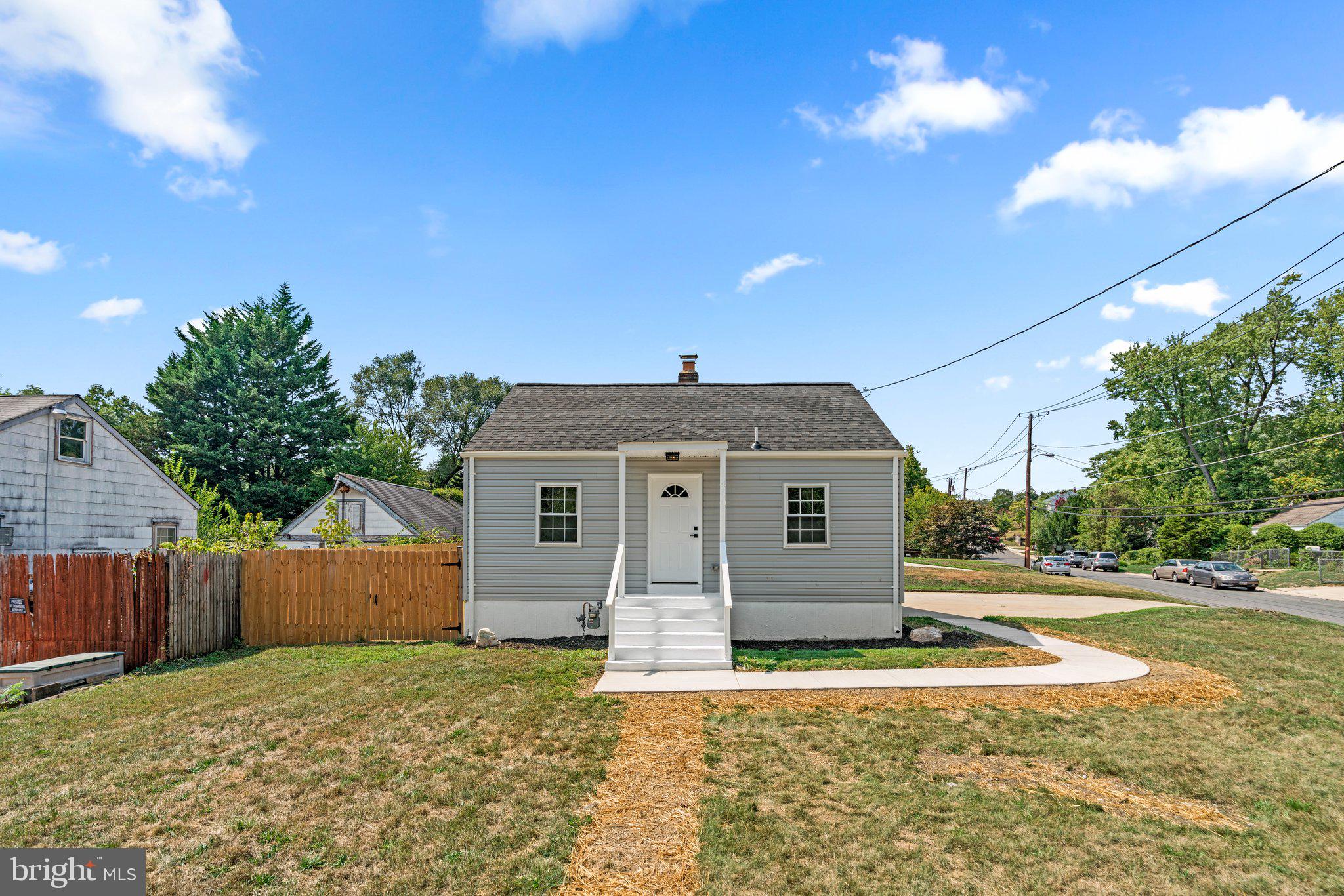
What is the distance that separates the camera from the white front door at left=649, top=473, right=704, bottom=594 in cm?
1299

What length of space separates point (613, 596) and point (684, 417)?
491 centimetres

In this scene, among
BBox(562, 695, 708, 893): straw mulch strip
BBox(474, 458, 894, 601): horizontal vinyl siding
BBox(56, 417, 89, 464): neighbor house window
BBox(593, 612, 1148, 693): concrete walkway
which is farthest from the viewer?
BBox(56, 417, 89, 464): neighbor house window

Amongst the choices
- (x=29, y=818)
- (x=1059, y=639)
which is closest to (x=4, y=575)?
(x=29, y=818)

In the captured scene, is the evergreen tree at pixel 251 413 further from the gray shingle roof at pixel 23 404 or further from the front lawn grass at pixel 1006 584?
the front lawn grass at pixel 1006 584

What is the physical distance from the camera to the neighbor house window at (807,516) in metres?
12.9

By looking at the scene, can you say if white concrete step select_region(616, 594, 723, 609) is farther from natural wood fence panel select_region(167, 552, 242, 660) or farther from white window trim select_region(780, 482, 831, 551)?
natural wood fence panel select_region(167, 552, 242, 660)

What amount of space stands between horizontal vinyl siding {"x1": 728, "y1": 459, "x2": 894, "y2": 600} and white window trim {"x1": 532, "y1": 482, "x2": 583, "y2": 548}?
297cm

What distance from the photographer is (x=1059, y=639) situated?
12.9m

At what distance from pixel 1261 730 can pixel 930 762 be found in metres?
4.14

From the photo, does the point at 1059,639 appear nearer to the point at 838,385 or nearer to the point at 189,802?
the point at 838,385

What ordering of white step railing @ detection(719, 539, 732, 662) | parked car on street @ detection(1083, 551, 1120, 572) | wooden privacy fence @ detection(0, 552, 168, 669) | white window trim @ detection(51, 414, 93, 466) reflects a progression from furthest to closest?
parked car on street @ detection(1083, 551, 1120, 572) < white window trim @ detection(51, 414, 93, 466) < white step railing @ detection(719, 539, 732, 662) < wooden privacy fence @ detection(0, 552, 168, 669)

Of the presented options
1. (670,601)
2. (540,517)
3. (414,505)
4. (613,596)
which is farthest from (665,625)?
(414,505)

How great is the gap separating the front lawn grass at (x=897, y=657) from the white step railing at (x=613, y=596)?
78.6 inches

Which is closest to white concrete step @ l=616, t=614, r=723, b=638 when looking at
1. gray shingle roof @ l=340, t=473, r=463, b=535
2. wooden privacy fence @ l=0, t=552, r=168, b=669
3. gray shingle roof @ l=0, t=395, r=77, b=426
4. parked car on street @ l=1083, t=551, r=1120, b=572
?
wooden privacy fence @ l=0, t=552, r=168, b=669
